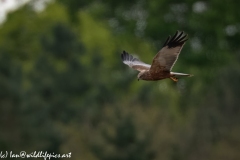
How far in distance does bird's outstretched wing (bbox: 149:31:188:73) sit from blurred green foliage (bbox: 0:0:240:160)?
23716 millimetres

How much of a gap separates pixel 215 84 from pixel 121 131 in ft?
49.8

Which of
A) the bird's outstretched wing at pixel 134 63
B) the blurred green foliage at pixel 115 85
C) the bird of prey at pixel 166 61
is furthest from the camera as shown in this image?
the blurred green foliage at pixel 115 85

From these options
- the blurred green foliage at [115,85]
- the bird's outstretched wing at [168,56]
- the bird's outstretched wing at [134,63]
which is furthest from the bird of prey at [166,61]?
the blurred green foliage at [115,85]

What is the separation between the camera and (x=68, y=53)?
58.9 metres

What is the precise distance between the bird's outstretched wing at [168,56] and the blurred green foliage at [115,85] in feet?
77.8

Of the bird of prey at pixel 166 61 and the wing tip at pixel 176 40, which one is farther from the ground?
the wing tip at pixel 176 40

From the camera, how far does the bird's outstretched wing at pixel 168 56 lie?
15.2m

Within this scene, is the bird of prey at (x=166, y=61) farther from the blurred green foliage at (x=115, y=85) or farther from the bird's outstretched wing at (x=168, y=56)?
the blurred green foliage at (x=115, y=85)

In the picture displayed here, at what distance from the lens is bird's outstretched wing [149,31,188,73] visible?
50.0 feet

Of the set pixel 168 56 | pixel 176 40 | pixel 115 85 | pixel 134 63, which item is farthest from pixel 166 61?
pixel 115 85

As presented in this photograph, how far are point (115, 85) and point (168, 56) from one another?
41240 mm

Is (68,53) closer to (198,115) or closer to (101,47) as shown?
(101,47)

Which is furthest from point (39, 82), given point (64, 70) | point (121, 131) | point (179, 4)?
point (179, 4)

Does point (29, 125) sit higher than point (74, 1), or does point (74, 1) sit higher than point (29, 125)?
point (74, 1)
